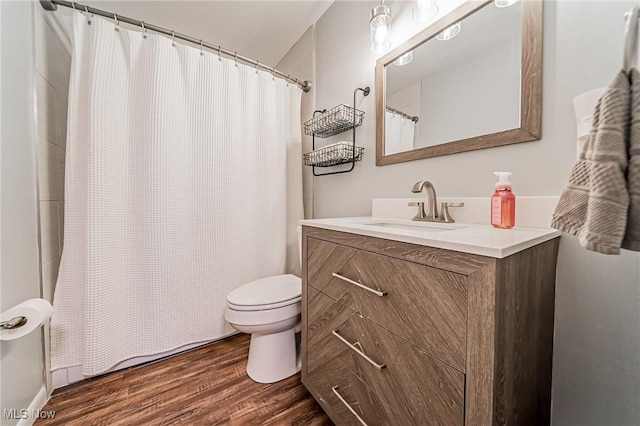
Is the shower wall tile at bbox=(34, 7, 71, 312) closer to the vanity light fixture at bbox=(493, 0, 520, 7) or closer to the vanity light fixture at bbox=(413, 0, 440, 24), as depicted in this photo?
the vanity light fixture at bbox=(413, 0, 440, 24)

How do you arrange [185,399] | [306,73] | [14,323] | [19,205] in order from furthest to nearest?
[306,73] → [185,399] → [19,205] → [14,323]

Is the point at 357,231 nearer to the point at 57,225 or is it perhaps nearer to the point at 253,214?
the point at 253,214

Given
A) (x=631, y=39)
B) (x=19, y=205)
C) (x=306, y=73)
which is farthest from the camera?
(x=306, y=73)

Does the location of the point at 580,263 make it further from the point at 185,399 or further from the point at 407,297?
the point at 185,399

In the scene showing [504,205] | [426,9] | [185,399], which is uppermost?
[426,9]

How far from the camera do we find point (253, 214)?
1.65m

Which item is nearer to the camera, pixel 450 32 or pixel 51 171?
pixel 450 32

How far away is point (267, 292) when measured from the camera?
51.6 inches

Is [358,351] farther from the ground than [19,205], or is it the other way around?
[19,205]

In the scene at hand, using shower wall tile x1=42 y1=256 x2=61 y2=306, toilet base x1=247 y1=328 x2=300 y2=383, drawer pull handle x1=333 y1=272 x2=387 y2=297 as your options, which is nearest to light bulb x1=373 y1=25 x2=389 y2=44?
drawer pull handle x1=333 y1=272 x2=387 y2=297

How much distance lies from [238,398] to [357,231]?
1.01 meters

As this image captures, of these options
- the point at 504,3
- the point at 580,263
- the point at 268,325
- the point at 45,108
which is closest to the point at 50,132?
the point at 45,108

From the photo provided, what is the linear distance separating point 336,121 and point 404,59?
47cm

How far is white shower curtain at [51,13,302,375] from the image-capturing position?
115 centimetres
